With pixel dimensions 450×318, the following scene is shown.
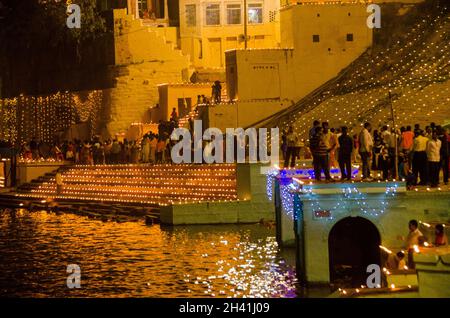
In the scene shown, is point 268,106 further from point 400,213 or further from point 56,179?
point 400,213

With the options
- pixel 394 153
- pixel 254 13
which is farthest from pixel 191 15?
pixel 394 153

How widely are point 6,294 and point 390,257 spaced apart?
7.58 meters

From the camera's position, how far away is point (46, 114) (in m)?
50.7

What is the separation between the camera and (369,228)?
2264 centimetres

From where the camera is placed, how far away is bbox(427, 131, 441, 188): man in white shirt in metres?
24.9

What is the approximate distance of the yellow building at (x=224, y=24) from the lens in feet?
161

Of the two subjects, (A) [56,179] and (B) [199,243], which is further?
(A) [56,179]

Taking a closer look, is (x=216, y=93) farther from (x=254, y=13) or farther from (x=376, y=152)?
(x=376, y=152)

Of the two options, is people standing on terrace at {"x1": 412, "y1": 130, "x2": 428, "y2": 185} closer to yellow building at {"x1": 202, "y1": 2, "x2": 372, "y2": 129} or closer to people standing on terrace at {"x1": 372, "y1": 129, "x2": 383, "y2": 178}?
people standing on terrace at {"x1": 372, "y1": 129, "x2": 383, "y2": 178}

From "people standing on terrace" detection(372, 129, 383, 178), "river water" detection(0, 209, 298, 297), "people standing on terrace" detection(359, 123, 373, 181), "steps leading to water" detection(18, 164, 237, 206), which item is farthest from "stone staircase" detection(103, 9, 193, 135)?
"people standing on terrace" detection(359, 123, 373, 181)

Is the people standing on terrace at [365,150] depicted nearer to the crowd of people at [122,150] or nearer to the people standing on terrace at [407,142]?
the people standing on terrace at [407,142]

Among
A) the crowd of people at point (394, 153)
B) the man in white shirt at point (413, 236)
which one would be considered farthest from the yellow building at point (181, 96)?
the man in white shirt at point (413, 236)

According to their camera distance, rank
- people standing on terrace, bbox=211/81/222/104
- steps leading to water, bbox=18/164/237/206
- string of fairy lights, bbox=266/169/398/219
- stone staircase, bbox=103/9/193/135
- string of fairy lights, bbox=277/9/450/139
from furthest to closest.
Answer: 1. stone staircase, bbox=103/9/193/135
2. people standing on terrace, bbox=211/81/222/104
3. string of fairy lights, bbox=277/9/450/139
4. steps leading to water, bbox=18/164/237/206
5. string of fairy lights, bbox=266/169/398/219
